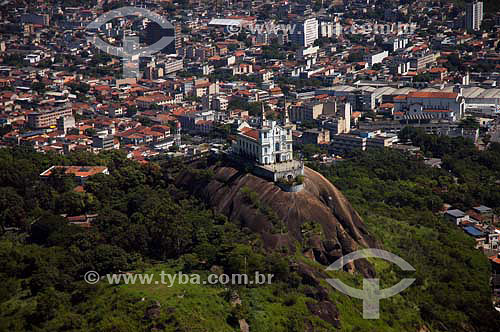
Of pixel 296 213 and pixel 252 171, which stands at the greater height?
pixel 252 171

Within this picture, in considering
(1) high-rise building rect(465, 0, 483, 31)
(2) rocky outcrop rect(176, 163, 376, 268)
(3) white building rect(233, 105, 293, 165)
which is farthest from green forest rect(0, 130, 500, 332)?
(1) high-rise building rect(465, 0, 483, 31)

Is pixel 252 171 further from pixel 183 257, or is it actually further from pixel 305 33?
pixel 305 33

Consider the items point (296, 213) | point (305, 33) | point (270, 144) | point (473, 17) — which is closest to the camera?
point (296, 213)

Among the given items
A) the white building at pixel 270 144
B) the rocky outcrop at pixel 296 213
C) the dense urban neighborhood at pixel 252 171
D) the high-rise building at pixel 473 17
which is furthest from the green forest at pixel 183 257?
the high-rise building at pixel 473 17

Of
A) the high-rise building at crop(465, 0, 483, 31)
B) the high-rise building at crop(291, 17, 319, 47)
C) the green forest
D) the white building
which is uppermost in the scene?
the high-rise building at crop(465, 0, 483, 31)

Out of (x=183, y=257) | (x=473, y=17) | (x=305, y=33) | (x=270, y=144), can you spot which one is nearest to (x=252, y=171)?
(x=270, y=144)

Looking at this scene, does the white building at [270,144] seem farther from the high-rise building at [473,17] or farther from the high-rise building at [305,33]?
the high-rise building at [473,17]

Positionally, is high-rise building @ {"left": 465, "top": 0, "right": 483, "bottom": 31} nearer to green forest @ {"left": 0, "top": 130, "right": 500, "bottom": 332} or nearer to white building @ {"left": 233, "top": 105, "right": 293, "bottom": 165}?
green forest @ {"left": 0, "top": 130, "right": 500, "bottom": 332}
